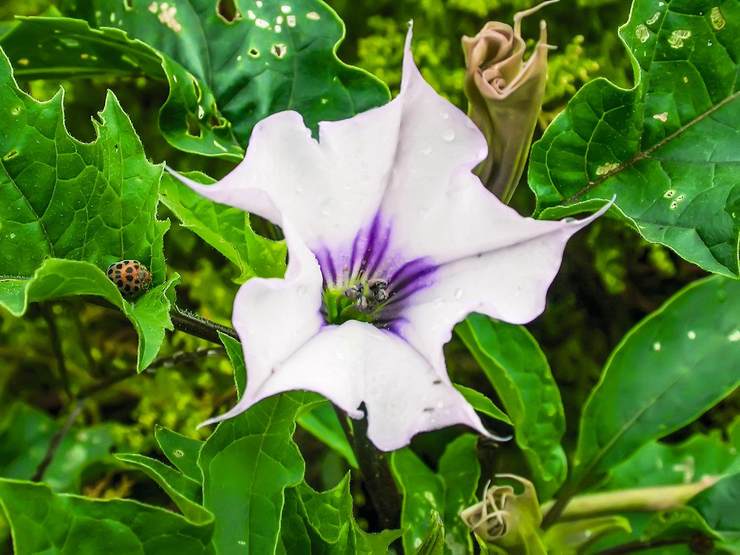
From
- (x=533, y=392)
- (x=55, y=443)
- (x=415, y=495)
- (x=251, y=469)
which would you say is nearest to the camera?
(x=251, y=469)

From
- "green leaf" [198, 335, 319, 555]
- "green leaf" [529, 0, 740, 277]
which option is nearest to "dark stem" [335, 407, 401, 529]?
"green leaf" [198, 335, 319, 555]

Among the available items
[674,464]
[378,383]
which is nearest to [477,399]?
[378,383]

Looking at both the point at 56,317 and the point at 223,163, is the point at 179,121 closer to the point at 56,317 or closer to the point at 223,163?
the point at 223,163

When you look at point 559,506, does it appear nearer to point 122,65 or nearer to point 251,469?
point 251,469

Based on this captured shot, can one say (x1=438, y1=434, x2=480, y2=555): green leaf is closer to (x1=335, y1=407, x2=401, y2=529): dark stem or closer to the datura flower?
(x1=335, y1=407, x2=401, y2=529): dark stem

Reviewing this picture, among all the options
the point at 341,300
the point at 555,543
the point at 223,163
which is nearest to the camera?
the point at 341,300

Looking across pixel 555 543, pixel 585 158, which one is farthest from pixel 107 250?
pixel 555 543
